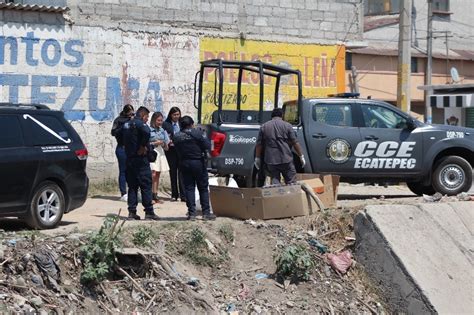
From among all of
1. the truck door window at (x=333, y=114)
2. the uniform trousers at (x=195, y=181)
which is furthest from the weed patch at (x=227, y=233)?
the truck door window at (x=333, y=114)

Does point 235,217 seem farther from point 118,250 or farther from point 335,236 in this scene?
point 118,250

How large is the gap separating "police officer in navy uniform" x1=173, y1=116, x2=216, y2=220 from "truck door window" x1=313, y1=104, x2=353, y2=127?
2999mm

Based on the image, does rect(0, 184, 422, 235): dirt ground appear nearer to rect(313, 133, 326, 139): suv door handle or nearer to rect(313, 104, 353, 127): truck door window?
rect(313, 133, 326, 139): suv door handle

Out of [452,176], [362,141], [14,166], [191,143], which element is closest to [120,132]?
[191,143]

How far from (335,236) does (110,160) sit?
755 centimetres

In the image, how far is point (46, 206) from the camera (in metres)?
11.5

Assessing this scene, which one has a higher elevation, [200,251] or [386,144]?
[386,144]

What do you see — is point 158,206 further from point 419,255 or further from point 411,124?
point 419,255

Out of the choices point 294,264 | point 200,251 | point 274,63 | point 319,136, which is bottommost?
point 294,264

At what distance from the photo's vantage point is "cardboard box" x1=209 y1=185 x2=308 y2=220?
1185 cm

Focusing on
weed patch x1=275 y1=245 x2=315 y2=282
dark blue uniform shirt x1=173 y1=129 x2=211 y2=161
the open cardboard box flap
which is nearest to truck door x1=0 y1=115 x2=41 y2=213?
dark blue uniform shirt x1=173 y1=129 x2=211 y2=161

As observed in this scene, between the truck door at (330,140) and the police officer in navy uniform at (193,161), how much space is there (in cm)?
267

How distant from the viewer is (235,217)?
1224cm

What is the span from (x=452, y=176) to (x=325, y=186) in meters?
3.33
